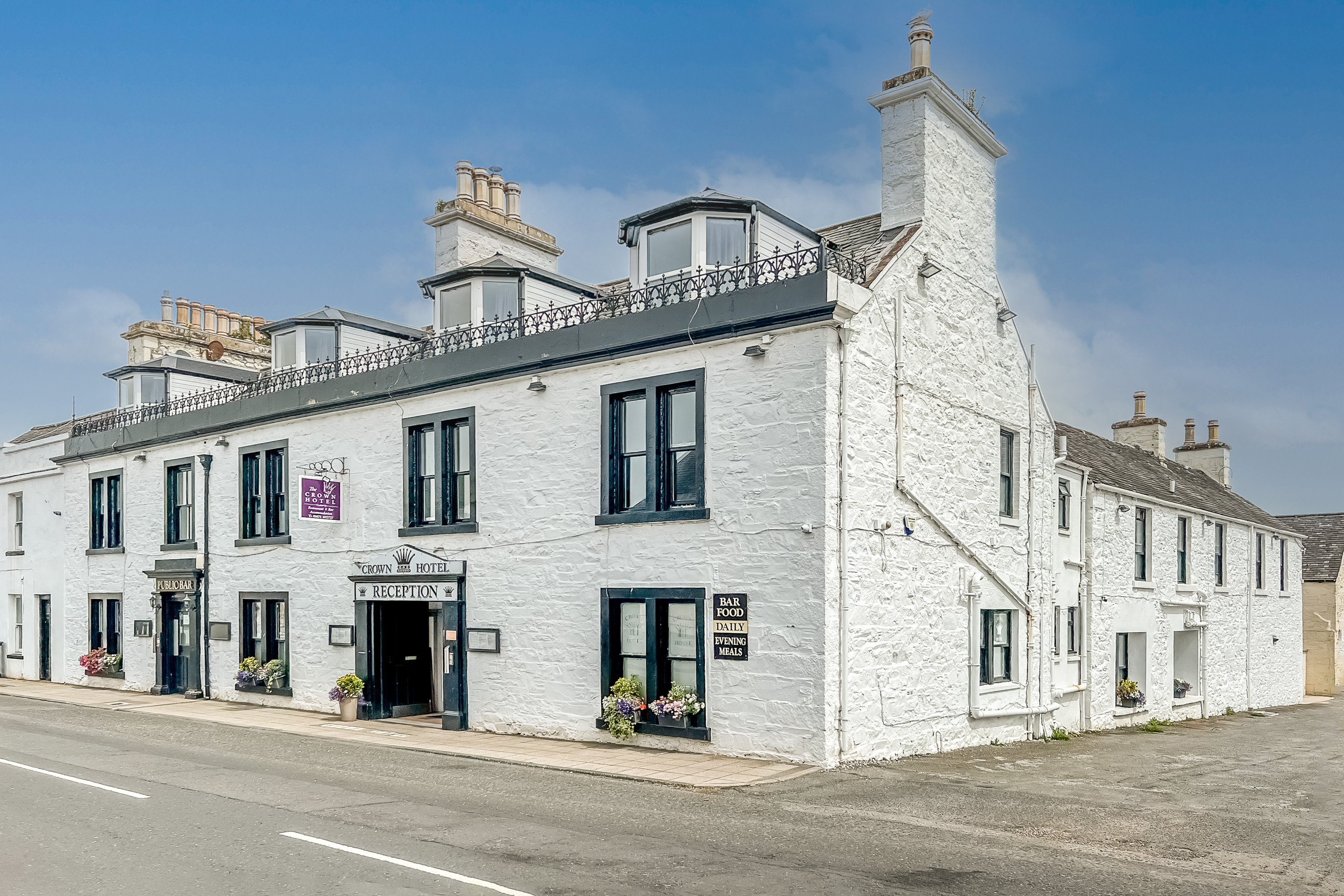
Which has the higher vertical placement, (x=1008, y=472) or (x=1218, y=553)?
(x=1008, y=472)

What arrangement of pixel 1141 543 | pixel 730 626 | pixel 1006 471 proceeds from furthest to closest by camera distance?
pixel 1141 543 < pixel 1006 471 < pixel 730 626

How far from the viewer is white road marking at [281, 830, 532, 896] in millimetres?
7727

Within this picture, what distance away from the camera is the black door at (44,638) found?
100 ft

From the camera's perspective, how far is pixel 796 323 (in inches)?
575

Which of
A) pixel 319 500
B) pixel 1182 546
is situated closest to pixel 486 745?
pixel 319 500

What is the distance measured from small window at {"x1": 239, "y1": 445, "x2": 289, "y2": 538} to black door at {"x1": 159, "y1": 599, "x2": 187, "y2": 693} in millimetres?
3786

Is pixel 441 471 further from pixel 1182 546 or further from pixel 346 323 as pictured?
pixel 1182 546

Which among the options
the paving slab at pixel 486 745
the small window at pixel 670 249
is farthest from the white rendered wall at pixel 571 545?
the small window at pixel 670 249

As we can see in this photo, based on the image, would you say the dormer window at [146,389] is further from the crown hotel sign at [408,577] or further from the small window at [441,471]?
the small window at [441,471]

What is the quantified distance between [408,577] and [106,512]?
13.1m

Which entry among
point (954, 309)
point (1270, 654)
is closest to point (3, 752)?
point (954, 309)

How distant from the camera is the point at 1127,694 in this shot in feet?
84.5

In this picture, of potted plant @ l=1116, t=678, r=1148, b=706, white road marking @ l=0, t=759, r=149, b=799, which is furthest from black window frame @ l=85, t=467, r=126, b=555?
potted plant @ l=1116, t=678, r=1148, b=706

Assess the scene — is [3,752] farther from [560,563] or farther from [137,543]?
[137,543]
